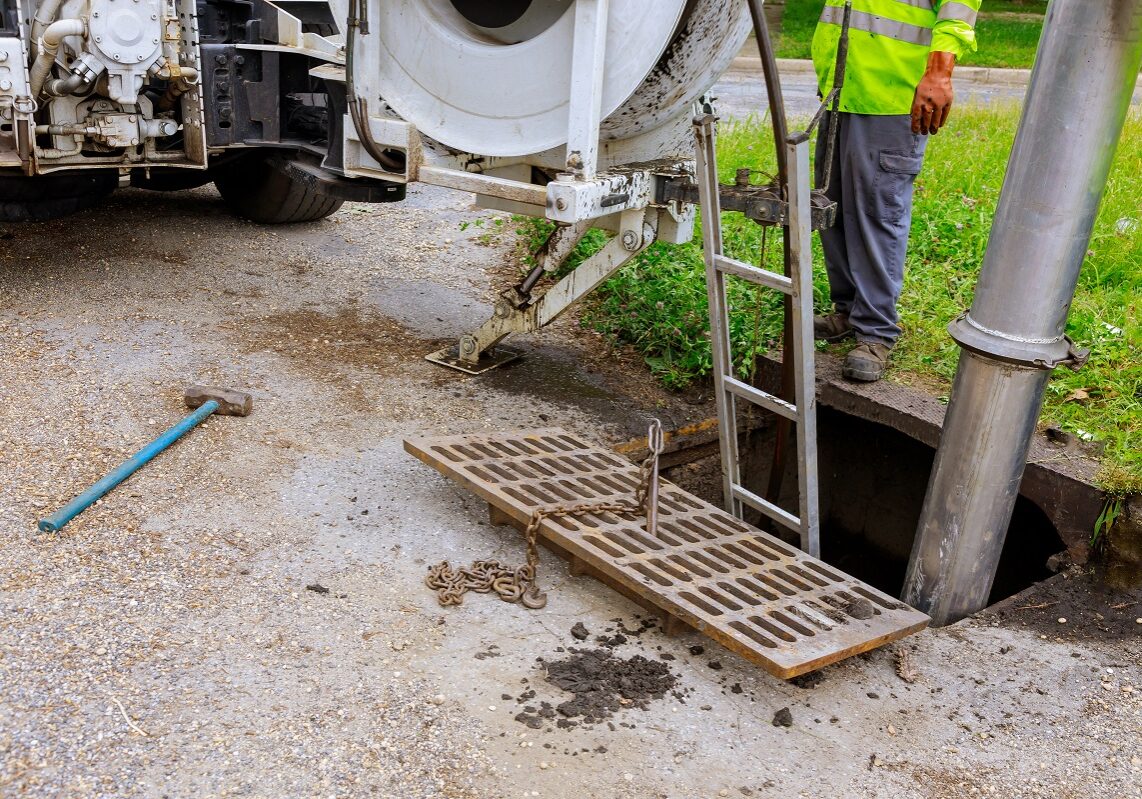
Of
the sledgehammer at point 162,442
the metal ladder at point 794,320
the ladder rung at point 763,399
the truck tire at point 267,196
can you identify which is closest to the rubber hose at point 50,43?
the sledgehammer at point 162,442

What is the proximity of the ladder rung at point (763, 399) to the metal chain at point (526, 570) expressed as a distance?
367 mm

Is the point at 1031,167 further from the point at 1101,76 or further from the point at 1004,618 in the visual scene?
the point at 1004,618

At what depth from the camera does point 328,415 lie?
3809mm

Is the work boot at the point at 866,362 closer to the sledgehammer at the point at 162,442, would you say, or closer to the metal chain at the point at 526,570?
the metal chain at the point at 526,570

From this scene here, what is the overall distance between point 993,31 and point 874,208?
12.4m

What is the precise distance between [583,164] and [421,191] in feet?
11.2

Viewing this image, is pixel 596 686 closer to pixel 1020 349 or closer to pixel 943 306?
pixel 1020 349

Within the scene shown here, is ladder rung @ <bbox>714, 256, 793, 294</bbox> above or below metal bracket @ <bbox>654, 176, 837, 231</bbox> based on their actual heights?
below

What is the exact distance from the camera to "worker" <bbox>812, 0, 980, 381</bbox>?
349cm

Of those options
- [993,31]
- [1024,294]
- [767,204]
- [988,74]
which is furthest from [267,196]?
[993,31]

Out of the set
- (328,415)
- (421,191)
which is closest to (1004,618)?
(328,415)

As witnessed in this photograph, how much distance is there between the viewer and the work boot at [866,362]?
386 centimetres

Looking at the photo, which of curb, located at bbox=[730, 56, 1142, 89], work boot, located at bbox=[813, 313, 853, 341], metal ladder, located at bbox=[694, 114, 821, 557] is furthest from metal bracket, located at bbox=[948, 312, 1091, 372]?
curb, located at bbox=[730, 56, 1142, 89]

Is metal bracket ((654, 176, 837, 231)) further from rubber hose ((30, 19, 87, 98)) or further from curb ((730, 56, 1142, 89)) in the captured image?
curb ((730, 56, 1142, 89))
